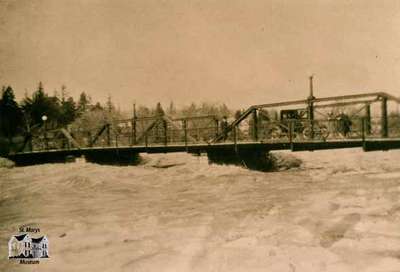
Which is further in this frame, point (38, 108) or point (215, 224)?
point (38, 108)

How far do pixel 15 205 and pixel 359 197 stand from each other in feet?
25.8

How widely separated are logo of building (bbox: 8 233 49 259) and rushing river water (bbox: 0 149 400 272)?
0.38 ft

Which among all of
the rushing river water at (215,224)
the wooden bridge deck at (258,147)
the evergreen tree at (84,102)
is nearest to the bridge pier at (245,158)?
the wooden bridge deck at (258,147)

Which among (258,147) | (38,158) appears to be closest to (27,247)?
(258,147)

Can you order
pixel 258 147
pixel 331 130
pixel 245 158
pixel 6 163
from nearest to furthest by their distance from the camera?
pixel 331 130 → pixel 258 147 → pixel 245 158 → pixel 6 163

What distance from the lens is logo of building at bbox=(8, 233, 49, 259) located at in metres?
5.75

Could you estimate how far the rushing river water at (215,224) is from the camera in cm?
506

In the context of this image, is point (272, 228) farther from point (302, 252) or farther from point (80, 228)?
point (80, 228)

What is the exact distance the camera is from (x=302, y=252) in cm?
514

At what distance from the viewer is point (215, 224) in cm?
679

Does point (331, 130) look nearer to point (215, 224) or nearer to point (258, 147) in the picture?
point (258, 147)

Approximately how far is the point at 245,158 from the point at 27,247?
10615 mm

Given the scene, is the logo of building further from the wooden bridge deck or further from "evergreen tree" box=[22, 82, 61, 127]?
"evergreen tree" box=[22, 82, 61, 127]

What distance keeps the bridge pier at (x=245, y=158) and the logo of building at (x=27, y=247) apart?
9986 millimetres
